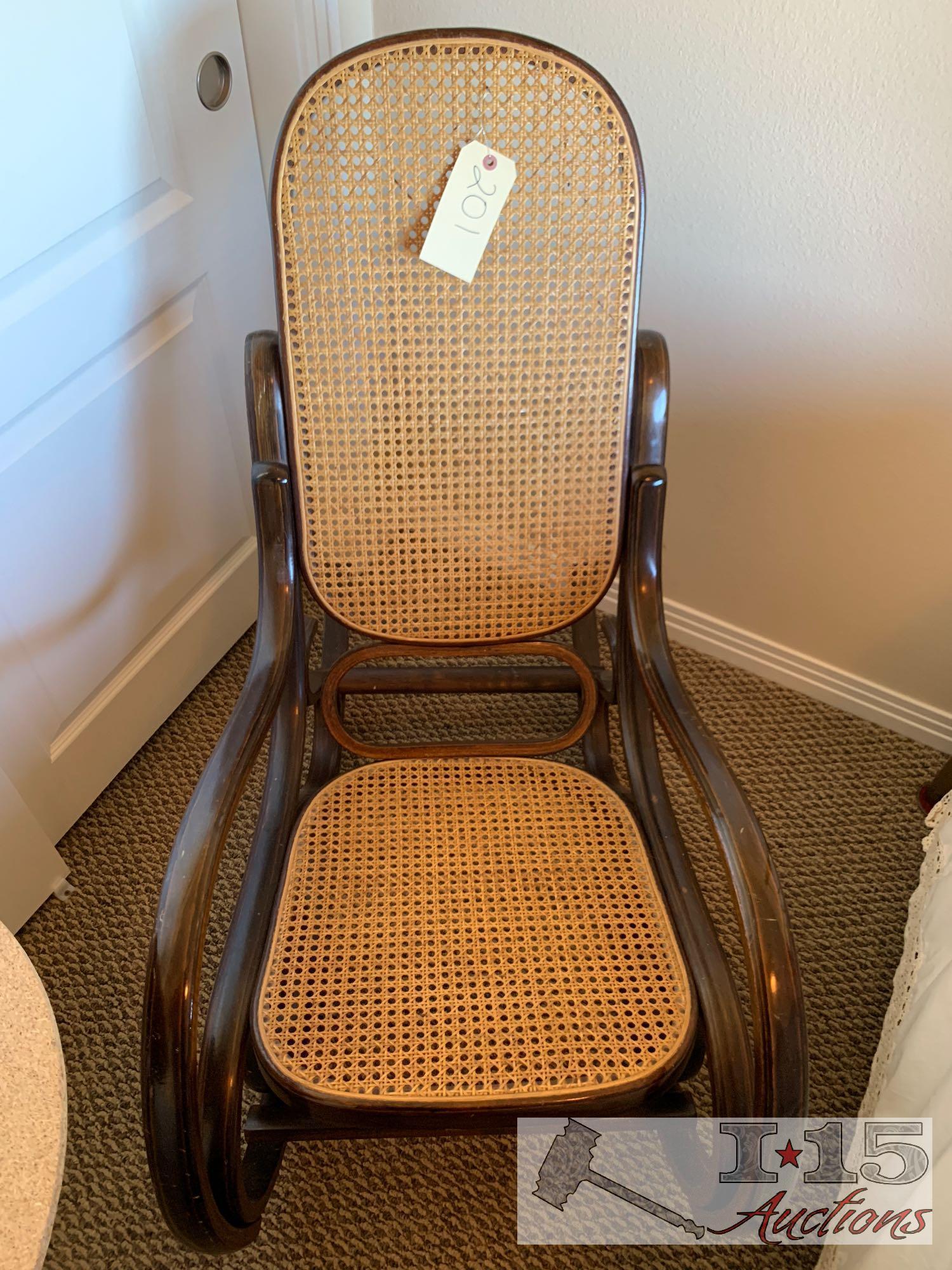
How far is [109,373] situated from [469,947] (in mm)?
869

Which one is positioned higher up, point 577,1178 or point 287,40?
point 287,40

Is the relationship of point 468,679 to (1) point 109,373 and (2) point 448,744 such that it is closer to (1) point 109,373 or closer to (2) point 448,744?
(2) point 448,744

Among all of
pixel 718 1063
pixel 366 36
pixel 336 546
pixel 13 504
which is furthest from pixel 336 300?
pixel 718 1063

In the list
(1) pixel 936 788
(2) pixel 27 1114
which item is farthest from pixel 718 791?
(1) pixel 936 788

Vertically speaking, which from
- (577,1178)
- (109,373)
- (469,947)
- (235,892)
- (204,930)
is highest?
(109,373)

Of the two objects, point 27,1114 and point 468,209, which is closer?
point 27,1114

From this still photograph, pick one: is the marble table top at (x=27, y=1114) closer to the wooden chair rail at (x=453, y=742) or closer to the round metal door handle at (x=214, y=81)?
the wooden chair rail at (x=453, y=742)

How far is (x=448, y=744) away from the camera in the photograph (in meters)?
1.12

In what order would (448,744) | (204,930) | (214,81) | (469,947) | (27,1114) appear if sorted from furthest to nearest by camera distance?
(214,81)
(448,744)
(469,947)
(204,930)
(27,1114)

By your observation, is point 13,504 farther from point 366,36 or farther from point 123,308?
point 366,36

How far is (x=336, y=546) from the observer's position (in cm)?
104

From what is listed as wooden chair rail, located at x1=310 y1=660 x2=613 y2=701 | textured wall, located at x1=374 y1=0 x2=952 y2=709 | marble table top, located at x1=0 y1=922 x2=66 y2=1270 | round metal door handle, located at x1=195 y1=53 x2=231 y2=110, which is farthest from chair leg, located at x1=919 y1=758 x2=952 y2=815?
round metal door handle, located at x1=195 y1=53 x2=231 y2=110

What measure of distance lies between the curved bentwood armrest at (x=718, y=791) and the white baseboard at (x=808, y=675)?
1.68ft

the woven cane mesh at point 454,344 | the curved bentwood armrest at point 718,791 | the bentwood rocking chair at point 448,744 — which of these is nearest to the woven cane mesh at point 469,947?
the bentwood rocking chair at point 448,744
